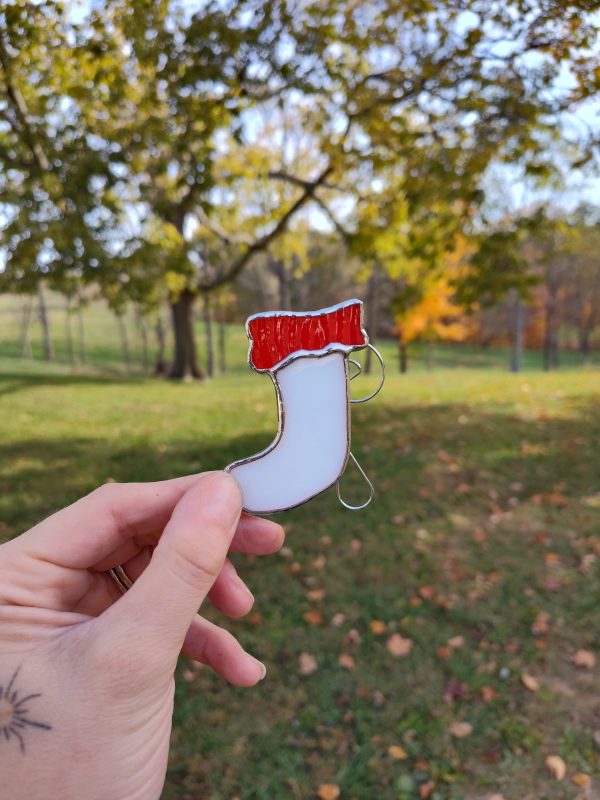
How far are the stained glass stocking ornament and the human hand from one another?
0.19 meters

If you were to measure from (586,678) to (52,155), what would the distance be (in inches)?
303

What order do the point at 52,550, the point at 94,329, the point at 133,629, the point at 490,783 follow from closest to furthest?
the point at 133,629 → the point at 52,550 → the point at 490,783 → the point at 94,329

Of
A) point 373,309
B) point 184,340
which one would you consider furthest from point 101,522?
point 373,309

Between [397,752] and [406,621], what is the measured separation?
1.13 m

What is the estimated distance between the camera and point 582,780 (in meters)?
2.88

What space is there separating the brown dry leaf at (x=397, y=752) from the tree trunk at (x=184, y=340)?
1543cm

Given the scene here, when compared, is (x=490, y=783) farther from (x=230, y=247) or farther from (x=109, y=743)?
(x=230, y=247)

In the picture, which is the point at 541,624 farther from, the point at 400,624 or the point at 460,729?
the point at 460,729

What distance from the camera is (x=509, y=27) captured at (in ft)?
17.2

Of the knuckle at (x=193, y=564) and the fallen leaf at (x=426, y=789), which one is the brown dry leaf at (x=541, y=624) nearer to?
the fallen leaf at (x=426, y=789)

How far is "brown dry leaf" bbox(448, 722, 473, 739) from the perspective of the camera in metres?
3.14

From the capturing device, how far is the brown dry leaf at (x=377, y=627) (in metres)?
4.00

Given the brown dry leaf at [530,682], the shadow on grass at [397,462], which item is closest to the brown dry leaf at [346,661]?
the brown dry leaf at [530,682]

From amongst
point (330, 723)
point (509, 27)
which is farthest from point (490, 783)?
point (509, 27)
